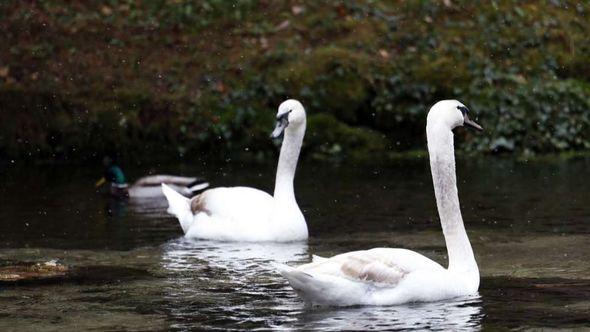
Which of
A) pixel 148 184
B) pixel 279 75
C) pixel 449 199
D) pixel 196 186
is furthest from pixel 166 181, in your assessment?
pixel 449 199

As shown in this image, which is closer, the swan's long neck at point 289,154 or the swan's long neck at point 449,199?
the swan's long neck at point 449,199

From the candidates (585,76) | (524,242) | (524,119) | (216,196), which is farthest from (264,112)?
(524,242)

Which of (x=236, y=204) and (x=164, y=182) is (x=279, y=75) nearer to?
(x=164, y=182)

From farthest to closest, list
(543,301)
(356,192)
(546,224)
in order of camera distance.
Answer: (356,192)
(546,224)
(543,301)

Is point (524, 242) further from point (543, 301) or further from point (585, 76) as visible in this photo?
point (585, 76)

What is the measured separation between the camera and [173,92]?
21.2 metres

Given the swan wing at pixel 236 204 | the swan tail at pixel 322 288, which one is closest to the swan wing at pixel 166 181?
the swan wing at pixel 236 204

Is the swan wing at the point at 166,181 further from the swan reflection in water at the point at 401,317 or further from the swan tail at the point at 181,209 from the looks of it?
the swan reflection in water at the point at 401,317

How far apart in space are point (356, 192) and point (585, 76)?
7.18 meters

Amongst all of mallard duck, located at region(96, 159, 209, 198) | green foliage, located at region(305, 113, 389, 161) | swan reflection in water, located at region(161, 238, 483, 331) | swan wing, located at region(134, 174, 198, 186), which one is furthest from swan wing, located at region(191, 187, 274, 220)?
green foliage, located at region(305, 113, 389, 161)

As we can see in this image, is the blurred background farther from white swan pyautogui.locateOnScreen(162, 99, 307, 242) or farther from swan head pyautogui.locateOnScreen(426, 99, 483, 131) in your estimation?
swan head pyautogui.locateOnScreen(426, 99, 483, 131)

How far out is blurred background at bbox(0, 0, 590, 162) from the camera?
802 inches

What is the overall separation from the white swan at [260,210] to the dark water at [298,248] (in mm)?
186

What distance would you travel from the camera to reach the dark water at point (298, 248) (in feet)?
26.9
